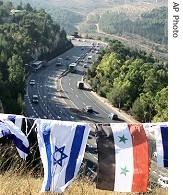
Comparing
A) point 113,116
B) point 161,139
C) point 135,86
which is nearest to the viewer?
point 161,139

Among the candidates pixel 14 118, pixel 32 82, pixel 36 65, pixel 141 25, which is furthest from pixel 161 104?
pixel 141 25

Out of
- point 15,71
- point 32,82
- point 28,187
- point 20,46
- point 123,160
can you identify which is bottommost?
point 32,82

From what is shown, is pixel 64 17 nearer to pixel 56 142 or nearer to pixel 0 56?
pixel 0 56

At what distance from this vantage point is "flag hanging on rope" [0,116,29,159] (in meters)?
6.20

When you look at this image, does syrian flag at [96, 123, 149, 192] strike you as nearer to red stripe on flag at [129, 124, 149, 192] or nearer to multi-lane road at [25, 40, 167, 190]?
red stripe on flag at [129, 124, 149, 192]

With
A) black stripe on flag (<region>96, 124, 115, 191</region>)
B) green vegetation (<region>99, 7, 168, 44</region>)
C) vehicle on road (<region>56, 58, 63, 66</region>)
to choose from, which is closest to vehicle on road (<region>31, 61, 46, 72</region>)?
vehicle on road (<region>56, 58, 63, 66</region>)

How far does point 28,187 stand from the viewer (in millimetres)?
5426

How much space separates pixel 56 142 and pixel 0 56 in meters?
38.8

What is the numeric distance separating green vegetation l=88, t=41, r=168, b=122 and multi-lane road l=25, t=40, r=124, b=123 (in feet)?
5.13

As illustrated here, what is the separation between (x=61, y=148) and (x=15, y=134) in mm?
924

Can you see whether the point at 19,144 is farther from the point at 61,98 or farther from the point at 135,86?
the point at 61,98

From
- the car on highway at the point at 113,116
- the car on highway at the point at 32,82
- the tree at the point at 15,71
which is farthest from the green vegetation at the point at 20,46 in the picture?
the car on highway at the point at 113,116

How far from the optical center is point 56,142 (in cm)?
554

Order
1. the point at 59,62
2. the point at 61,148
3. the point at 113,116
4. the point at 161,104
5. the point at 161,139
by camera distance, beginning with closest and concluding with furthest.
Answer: the point at 61,148
the point at 161,139
the point at 161,104
the point at 113,116
the point at 59,62
